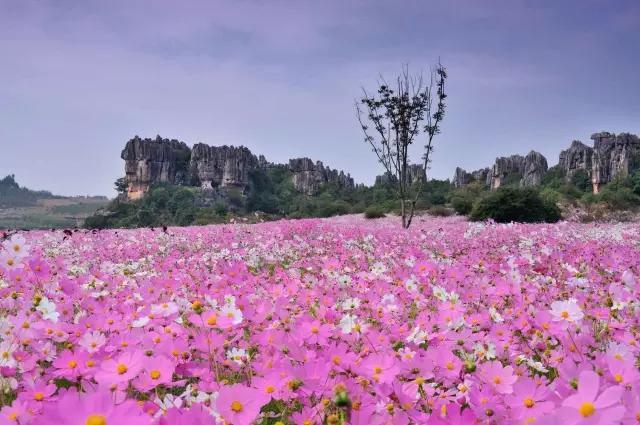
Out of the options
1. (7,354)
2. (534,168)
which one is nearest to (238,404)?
(7,354)

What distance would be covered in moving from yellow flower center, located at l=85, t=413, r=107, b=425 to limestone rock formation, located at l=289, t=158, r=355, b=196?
291ft

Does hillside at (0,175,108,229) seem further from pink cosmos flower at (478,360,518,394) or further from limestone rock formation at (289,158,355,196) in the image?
pink cosmos flower at (478,360,518,394)

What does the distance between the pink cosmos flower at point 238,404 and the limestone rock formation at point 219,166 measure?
86.0 meters

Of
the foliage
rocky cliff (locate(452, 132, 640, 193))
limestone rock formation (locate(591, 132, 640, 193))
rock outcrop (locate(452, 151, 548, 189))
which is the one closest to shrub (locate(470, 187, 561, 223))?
rocky cliff (locate(452, 132, 640, 193))

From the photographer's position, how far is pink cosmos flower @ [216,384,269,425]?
3.27 ft

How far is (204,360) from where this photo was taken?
5.48ft

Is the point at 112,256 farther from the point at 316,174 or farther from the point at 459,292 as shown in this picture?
the point at 316,174

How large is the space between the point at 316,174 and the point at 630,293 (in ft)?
308

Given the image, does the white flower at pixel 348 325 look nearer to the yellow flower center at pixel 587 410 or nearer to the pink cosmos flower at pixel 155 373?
the pink cosmos flower at pixel 155 373

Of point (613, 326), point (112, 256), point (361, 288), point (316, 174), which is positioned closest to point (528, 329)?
point (613, 326)

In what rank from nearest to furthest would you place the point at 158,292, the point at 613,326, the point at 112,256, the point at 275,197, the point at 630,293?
the point at 613,326 → the point at 158,292 → the point at 630,293 → the point at 112,256 → the point at 275,197

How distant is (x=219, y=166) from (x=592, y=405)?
89.7 metres

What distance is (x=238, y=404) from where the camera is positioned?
1021 mm

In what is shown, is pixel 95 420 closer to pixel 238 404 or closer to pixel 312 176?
pixel 238 404
